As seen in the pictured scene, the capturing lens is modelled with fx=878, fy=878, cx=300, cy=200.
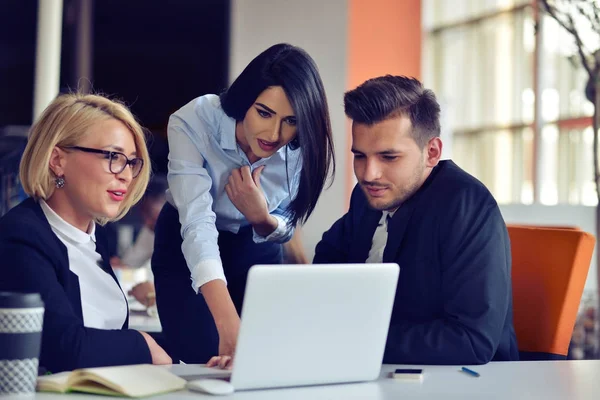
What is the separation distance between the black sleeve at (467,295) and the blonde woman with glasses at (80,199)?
0.50m

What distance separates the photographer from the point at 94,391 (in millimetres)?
1291

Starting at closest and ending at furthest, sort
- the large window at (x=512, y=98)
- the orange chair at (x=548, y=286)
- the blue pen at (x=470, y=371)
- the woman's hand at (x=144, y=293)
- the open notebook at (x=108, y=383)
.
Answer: the open notebook at (x=108, y=383) < the blue pen at (x=470, y=371) < the orange chair at (x=548, y=286) < the woman's hand at (x=144, y=293) < the large window at (x=512, y=98)

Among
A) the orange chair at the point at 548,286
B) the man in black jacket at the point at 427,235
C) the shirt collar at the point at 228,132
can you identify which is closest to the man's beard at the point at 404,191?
the man in black jacket at the point at 427,235

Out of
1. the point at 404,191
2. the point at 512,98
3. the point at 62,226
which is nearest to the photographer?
the point at 62,226

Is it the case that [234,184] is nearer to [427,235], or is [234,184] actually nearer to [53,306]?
[427,235]

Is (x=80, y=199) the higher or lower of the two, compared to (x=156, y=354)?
higher

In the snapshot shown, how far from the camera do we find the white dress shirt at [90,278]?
5.89 ft

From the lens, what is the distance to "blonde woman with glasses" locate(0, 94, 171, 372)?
1630 millimetres

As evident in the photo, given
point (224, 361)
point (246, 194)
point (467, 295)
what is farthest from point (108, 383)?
point (246, 194)

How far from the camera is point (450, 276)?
1874mm

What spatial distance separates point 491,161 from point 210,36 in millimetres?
3362

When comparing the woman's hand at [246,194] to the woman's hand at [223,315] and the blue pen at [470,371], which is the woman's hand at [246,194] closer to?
the woman's hand at [223,315]

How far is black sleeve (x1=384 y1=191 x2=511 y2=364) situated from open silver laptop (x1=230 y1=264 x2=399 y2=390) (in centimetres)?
26

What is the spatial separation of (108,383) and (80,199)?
0.65 metres
